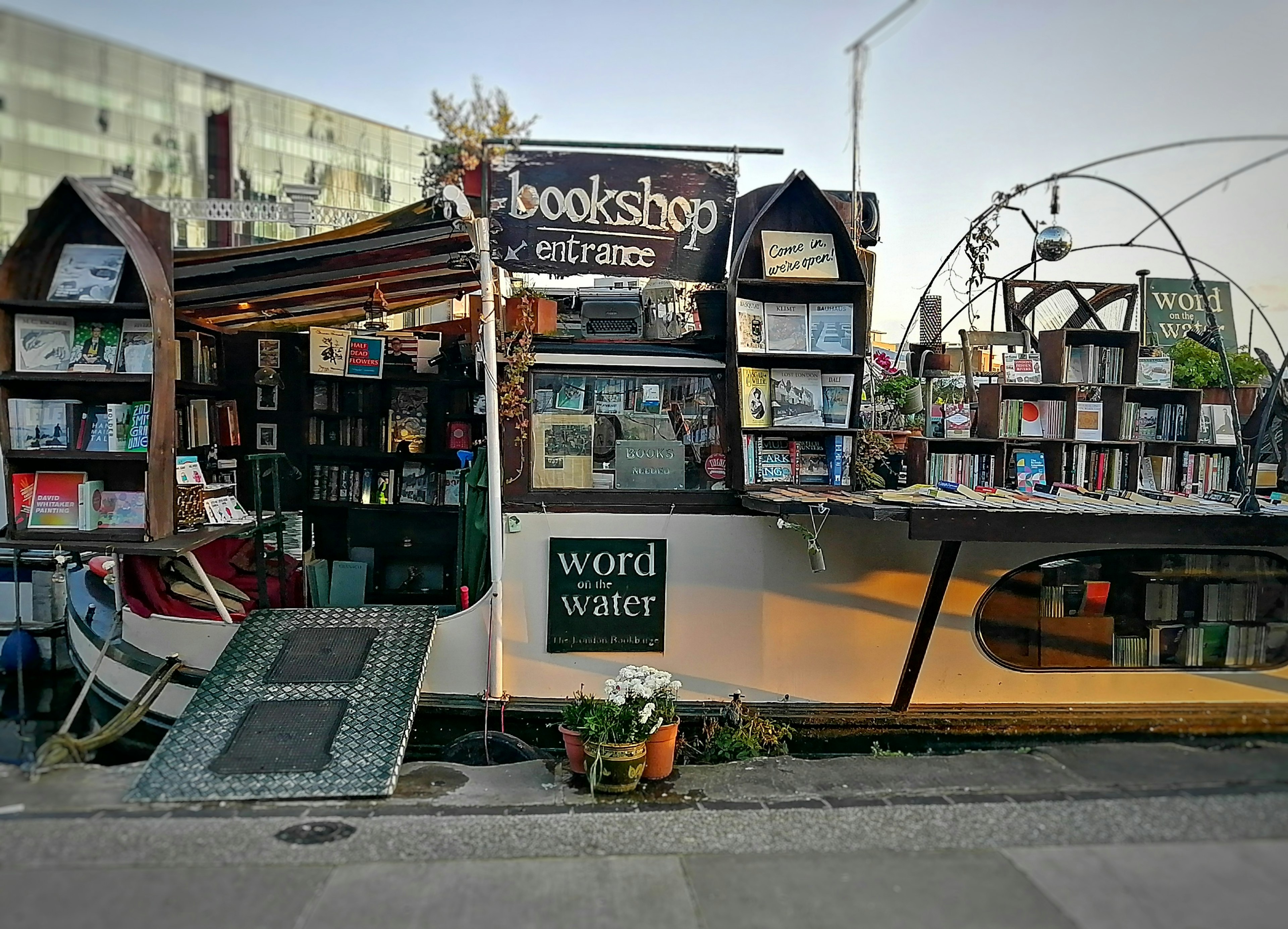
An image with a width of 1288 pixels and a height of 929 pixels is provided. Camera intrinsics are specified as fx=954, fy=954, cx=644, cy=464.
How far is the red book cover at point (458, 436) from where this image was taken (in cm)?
933

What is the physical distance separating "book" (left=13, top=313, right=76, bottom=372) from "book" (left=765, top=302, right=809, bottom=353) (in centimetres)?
482

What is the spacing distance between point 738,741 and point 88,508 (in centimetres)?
467

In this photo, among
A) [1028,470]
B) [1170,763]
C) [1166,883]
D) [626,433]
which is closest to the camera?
[1166,883]

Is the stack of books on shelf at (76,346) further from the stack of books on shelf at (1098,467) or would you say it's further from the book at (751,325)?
the stack of books on shelf at (1098,467)

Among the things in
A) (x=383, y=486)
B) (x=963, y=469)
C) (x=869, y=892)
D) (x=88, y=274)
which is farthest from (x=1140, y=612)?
(x=88, y=274)

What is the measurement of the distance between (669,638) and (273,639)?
9.29 feet

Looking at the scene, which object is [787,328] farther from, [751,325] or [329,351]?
[329,351]

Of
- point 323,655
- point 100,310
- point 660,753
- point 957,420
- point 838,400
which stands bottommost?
point 660,753

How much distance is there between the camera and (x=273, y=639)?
6824 mm

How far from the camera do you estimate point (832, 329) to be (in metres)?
7.06

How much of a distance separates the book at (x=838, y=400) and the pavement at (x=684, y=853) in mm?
2549

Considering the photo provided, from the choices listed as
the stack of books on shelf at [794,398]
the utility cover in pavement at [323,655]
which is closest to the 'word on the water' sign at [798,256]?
the stack of books on shelf at [794,398]

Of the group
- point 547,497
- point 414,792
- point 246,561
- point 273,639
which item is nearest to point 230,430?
point 246,561

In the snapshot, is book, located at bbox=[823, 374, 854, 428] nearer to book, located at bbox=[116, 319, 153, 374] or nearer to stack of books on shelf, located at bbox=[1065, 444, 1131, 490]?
stack of books on shelf, located at bbox=[1065, 444, 1131, 490]
